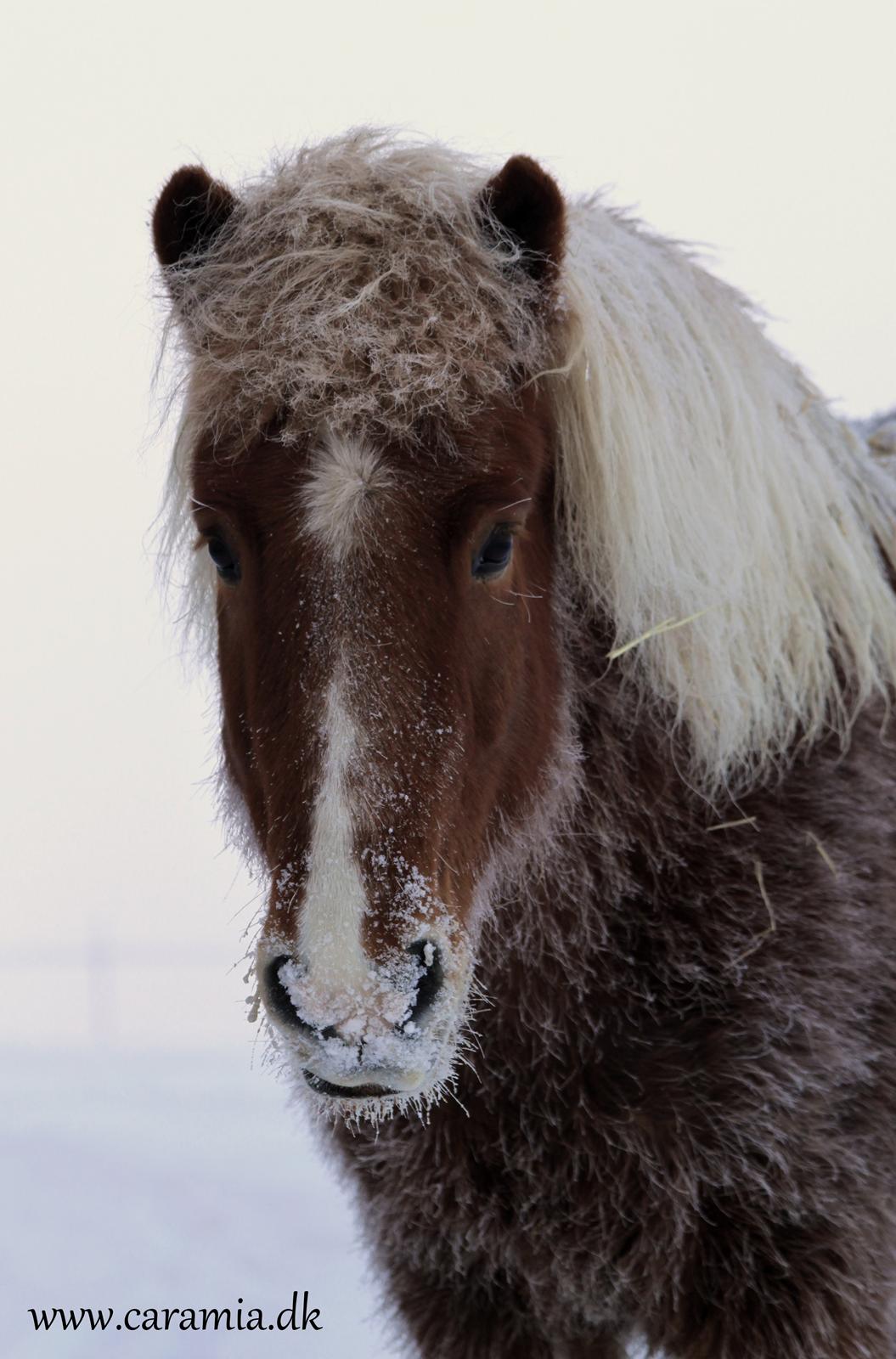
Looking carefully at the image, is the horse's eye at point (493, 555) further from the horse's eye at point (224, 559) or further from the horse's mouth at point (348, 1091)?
the horse's mouth at point (348, 1091)

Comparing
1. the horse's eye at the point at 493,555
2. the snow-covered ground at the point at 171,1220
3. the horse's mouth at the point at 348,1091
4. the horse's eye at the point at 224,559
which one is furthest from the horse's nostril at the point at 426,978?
the snow-covered ground at the point at 171,1220

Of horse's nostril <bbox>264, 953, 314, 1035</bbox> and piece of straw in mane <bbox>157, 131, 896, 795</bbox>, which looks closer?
horse's nostril <bbox>264, 953, 314, 1035</bbox>

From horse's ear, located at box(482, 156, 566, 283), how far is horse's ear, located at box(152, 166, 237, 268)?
1.55 feet

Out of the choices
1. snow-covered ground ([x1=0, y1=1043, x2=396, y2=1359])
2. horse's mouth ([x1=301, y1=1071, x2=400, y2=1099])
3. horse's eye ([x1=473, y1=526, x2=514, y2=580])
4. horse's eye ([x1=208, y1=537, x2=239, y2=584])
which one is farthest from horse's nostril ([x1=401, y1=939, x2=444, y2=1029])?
snow-covered ground ([x1=0, y1=1043, x2=396, y2=1359])

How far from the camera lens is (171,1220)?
4480 mm

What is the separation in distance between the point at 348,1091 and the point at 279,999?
17 centimetres

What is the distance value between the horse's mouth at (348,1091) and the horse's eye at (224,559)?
2.61 ft

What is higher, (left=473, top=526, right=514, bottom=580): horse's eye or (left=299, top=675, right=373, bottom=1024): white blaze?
(left=473, top=526, right=514, bottom=580): horse's eye

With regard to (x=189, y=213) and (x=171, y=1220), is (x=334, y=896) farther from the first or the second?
(x=171, y=1220)

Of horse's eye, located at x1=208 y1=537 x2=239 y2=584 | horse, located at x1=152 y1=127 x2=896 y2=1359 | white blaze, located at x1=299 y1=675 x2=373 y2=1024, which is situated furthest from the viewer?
horse's eye, located at x1=208 y1=537 x2=239 y2=584

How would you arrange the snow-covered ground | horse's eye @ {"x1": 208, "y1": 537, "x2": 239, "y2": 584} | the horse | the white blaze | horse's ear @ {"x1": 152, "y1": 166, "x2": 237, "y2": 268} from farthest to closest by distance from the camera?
the snow-covered ground → horse's ear @ {"x1": 152, "y1": 166, "x2": 237, "y2": 268} → horse's eye @ {"x1": 208, "y1": 537, "x2": 239, "y2": 584} → the horse → the white blaze

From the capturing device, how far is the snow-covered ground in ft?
11.7

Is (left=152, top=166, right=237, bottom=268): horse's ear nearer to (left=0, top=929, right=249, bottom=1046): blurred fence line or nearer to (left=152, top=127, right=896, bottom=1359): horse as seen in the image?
(left=152, top=127, right=896, bottom=1359): horse

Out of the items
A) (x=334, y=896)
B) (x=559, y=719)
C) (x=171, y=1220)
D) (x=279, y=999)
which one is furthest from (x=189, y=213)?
(x=171, y=1220)
